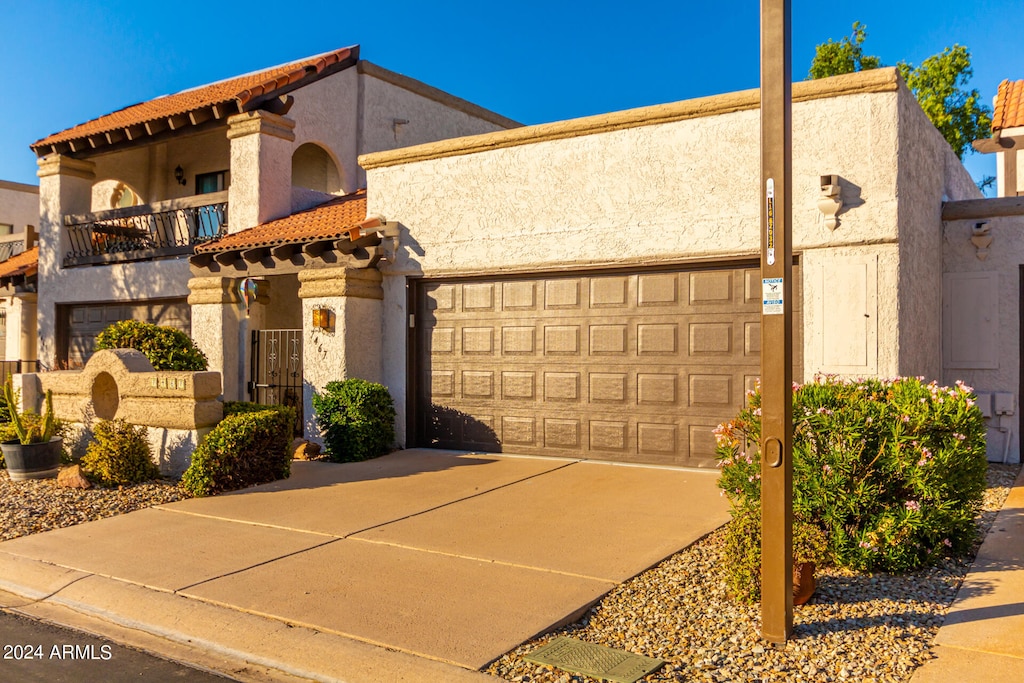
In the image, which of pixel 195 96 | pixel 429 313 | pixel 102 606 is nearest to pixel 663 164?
pixel 429 313

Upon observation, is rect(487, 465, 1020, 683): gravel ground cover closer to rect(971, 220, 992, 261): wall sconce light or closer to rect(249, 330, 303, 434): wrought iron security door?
rect(971, 220, 992, 261): wall sconce light

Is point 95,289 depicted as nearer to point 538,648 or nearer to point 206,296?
point 206,296

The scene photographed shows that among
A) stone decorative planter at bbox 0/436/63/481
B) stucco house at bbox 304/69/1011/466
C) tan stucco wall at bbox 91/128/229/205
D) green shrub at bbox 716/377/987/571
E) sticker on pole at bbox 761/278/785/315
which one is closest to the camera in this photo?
sticker on pole at bbox 761/278/785/315

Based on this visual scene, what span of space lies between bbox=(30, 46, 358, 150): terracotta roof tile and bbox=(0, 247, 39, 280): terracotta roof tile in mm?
2971

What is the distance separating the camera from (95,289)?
1697cm

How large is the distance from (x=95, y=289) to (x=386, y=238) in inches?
332

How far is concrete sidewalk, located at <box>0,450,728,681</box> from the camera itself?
4742 millimetres

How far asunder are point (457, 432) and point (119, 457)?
421 centimetres

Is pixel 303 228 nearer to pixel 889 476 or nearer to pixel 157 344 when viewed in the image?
pixel 157 344

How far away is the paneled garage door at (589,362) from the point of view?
9.59 meters

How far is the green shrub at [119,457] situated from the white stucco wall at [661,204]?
138 inches

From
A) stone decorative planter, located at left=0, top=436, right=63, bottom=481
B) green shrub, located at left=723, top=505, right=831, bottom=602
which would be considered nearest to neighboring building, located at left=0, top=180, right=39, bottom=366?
stone decorative planter, located at left=0, top=436, right=63, bottom=481

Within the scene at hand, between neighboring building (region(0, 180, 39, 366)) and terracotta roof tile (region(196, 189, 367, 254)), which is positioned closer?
terracotta roof tile (region(196, 189, 367, 254))

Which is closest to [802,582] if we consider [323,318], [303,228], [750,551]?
[750,551]
